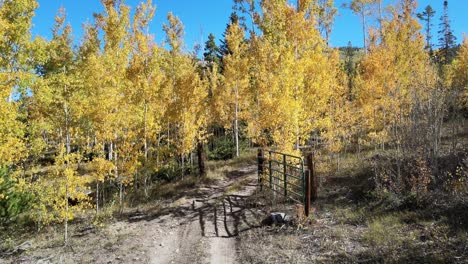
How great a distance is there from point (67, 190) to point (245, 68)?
49.5 ft

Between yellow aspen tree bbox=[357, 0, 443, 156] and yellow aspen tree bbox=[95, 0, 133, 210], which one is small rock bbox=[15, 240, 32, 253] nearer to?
yellow aspen tree bbox=[95, 0, 133, 210]

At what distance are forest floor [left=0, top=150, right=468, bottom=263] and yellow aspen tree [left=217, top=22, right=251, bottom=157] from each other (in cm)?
1125

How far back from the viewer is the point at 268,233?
8703 mm

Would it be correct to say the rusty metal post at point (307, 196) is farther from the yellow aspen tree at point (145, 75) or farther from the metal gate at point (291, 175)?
the yellow aspen tree at point (145, 75)

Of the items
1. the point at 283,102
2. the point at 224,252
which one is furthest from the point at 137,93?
the point at 224,252

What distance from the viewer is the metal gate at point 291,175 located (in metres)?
9.17

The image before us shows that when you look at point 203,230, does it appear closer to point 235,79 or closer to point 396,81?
point 396,81

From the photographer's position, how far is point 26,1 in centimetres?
1508

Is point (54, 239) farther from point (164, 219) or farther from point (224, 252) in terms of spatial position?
point (224, 252)

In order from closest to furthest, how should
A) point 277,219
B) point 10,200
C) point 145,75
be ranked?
point 277,219 < point 10,200 < point 145,75

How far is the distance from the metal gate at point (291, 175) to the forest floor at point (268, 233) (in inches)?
19.6

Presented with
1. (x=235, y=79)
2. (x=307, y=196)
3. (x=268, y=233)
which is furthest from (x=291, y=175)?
(x=235, y=79)

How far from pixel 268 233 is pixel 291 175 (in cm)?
211

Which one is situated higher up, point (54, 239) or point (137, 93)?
point (137, 93)
